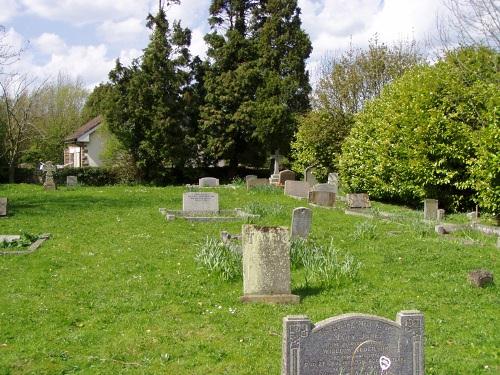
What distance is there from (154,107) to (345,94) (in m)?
12.2

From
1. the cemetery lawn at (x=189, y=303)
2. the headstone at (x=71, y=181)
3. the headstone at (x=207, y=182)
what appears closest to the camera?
the cemetery lawn at (x=189, y=303)

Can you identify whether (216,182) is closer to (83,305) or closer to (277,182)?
(277,182)

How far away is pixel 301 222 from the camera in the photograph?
13359 mm

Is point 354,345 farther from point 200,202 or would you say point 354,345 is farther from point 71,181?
point 71,181

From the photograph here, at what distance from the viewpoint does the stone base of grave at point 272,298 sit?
27.4ft

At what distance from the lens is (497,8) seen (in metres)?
13.5

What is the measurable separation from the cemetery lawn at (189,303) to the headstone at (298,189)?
10.8 m

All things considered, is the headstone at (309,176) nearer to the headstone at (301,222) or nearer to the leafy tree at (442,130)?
the leafy tree at (442,130)

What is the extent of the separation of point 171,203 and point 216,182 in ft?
36.0

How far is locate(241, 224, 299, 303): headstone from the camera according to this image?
8461 millimetres

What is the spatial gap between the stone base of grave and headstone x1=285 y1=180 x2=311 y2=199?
18.0 m

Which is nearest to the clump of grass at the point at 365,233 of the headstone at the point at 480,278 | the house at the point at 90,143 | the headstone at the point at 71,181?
the headstone at the point at 480,278

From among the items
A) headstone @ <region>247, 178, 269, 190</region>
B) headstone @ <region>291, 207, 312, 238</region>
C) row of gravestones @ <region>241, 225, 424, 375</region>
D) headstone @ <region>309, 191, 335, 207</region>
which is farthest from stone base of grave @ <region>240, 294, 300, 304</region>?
headstone @ <region>247, 178, 269, 190</region>

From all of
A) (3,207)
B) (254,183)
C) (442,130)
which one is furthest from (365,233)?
(254,183)
